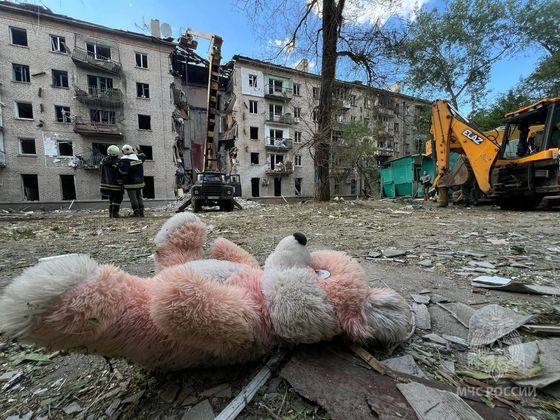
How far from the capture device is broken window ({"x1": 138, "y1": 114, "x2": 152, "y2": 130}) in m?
17.5

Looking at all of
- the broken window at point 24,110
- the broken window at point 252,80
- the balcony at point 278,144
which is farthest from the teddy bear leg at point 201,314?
the broken window at point 252,80

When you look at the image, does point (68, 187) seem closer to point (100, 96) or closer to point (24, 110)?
point (24, 110)

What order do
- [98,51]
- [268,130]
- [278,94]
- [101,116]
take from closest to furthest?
1. [98,51]
2. [101,116]
3. [278,94]
4. [268,130]

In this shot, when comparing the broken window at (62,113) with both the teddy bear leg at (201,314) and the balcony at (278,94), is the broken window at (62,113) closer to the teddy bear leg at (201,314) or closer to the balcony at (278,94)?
the balcony at (278,94)

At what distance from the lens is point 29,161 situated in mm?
15094

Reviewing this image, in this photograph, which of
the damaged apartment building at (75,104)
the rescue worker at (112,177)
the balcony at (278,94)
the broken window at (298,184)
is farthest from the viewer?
the broken window at (298,184)

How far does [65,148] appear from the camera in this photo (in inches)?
631

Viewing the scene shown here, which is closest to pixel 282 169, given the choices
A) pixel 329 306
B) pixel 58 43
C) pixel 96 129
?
pixel 96 129

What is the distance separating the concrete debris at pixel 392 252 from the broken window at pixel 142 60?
2182 cm

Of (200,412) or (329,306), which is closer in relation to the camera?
(200,412)

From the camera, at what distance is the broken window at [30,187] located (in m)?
→ 15.3

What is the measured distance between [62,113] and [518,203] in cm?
2342

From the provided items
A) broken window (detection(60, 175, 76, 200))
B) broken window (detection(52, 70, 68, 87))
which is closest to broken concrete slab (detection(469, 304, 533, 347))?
broken window (detection(60, 175, 76, 200))

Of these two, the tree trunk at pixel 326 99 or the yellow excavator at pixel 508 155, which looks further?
the tree trunk at pixel 326 99
